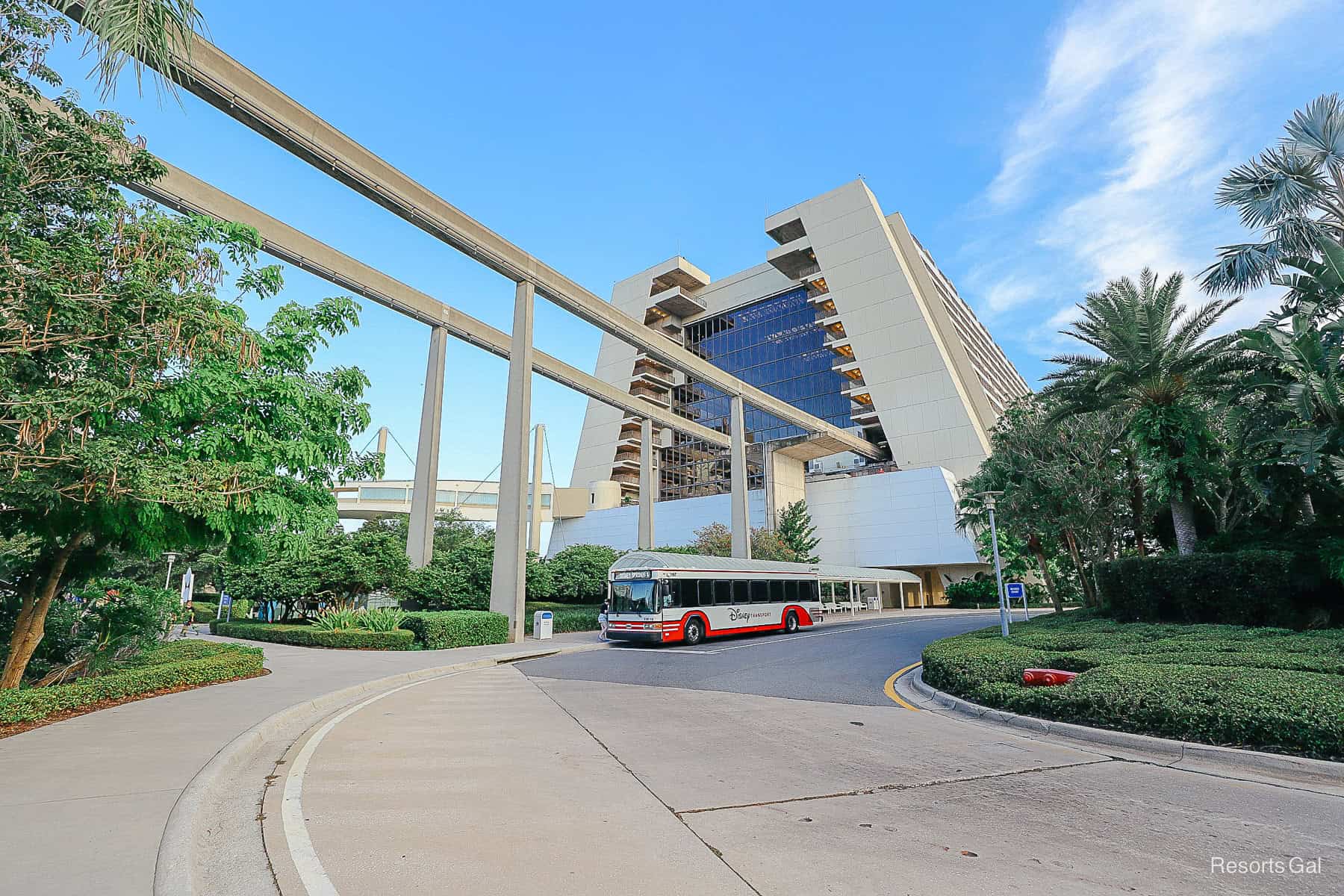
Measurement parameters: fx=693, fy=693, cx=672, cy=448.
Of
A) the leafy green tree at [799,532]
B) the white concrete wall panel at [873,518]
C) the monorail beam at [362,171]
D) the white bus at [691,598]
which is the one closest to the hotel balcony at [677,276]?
the white concrete wall panel at [873,518]

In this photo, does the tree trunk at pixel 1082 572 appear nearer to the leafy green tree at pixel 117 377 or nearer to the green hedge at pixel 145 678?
the leafy green tree at pixel 117 377

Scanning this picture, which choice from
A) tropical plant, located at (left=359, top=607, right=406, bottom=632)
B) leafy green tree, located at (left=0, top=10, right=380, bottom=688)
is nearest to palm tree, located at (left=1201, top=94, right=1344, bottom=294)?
leafy green tree, located at (left=0, top=10, right=380, bottom=688)

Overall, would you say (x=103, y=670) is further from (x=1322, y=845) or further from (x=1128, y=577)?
(x=1128, y=577)

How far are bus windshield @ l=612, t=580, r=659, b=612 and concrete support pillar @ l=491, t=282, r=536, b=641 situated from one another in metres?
3.29

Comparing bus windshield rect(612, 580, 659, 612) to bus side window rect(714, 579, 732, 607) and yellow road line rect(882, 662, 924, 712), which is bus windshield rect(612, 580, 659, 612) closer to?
bus side window rect(714, 579, 732, 607)

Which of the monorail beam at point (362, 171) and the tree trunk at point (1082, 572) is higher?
the monorail beam at point (362, 171)

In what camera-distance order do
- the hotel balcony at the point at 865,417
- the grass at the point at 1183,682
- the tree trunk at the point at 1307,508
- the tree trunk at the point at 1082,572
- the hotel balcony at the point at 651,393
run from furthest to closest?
the hotel balcony at the point at 651,393
the hotel balcony at the point at 865,417
the tree trunk at the point at 1082,572
the tree trunk at the point at 1307,508
the grass at the point at 1183,682

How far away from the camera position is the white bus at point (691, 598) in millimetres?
22547

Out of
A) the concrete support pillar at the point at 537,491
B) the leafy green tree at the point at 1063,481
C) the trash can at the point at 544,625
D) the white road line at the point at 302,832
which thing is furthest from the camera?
the concrete support pillar at the point at 537,491

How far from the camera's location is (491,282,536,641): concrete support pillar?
78.4 ft

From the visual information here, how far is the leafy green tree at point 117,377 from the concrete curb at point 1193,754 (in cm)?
1043

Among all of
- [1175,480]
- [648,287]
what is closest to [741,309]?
[648,287]

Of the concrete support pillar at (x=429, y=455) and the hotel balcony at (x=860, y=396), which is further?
the hotel balcony at (x=860, y=396)

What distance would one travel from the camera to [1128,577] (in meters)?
17.9
